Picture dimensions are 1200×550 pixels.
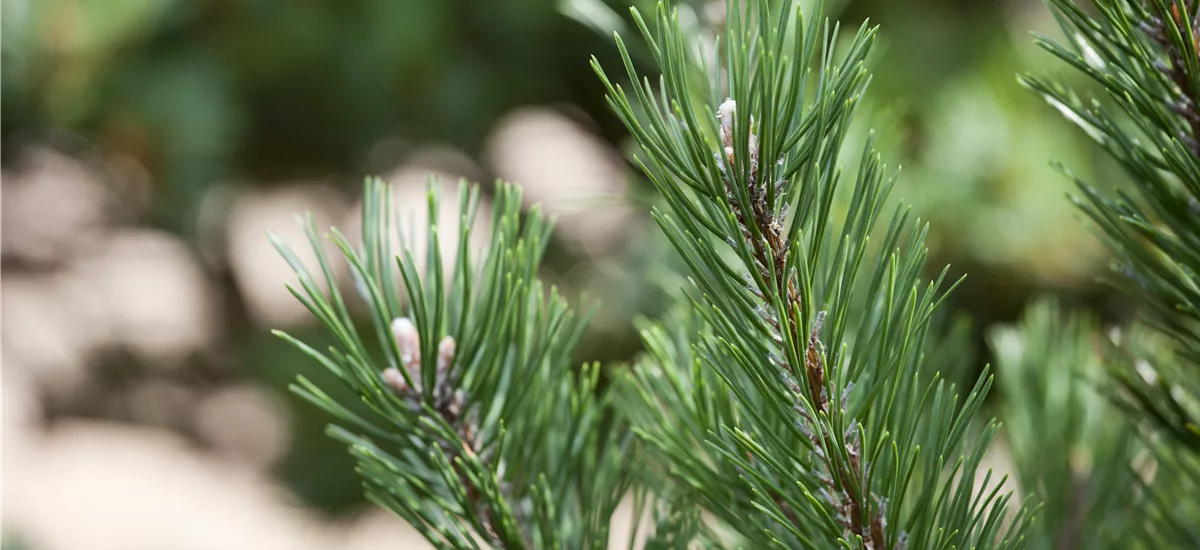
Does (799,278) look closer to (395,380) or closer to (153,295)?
(395,380)

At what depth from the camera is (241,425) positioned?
125 cm

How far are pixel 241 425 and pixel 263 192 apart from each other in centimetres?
32

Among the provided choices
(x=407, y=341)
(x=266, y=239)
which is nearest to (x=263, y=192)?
(x=266, y=239)

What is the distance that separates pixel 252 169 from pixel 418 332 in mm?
1170

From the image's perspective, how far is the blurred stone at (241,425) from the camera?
1218 millimetres

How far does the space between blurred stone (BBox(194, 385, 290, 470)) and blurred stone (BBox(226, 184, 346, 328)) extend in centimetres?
11

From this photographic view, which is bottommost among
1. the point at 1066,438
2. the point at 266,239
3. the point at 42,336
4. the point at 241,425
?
the point at 1066,438

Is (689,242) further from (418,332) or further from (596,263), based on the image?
(596,263)

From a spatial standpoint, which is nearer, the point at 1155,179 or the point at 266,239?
the point at 1155,179

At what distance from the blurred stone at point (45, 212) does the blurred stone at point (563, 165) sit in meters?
0.48

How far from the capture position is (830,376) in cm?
13

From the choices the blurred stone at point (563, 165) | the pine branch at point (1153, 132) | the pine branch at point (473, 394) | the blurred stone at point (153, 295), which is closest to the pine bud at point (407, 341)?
the pine branch at point (473, 394)

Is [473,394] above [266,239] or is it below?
below

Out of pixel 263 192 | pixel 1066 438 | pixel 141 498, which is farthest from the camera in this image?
pixel 263 192
